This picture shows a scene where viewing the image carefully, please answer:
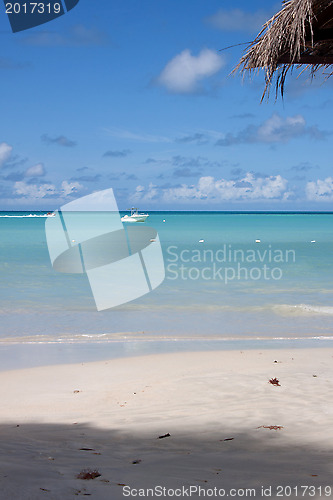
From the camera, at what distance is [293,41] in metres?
4.15

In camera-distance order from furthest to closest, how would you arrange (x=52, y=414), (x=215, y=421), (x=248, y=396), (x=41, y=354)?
(x=41, y=354)
(x=248, y=396)
(x=52, y=414)
(x=215, y=421)

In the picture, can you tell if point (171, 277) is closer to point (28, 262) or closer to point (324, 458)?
point (28, 262)

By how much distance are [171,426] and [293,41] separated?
357cm

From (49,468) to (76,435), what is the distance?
1.15 m

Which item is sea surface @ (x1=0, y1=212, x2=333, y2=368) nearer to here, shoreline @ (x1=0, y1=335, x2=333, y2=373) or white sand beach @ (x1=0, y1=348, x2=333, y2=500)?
shoreline @ (x1=0, y1=335, x2=333, y2=373)

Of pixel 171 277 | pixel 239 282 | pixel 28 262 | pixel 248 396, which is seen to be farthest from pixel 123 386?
pixel 28 262

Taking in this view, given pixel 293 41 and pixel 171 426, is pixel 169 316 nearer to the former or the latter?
pixel 171 426

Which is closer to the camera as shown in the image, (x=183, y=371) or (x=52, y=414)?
(x=52, y=414)

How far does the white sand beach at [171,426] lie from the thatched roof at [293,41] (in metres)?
3.11

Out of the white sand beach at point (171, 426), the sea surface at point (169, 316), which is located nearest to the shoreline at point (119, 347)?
the sea surface at point (169, 316)

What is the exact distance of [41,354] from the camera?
8453 mm

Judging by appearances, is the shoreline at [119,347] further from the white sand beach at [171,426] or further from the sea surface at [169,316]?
the white sand beach at [171,426]

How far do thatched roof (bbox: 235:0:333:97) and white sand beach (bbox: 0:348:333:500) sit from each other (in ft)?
10.2

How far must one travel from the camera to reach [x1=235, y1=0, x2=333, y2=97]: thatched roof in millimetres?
4074
